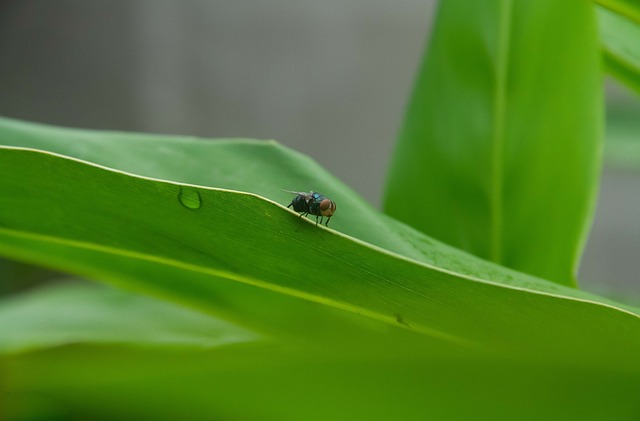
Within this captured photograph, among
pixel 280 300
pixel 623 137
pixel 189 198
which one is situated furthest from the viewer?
pixel 623 137

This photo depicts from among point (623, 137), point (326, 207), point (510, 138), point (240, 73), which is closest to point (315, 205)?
point (326, 207)

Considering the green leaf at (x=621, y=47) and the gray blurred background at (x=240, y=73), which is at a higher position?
the gray blurred background at (x=240, y=73)

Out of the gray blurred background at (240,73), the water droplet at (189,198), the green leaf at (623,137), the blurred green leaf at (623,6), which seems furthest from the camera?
the gray blurred background at (240,73)

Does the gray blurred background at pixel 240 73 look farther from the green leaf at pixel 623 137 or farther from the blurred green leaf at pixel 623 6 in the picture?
the blurred green leaf at pixel 623 6

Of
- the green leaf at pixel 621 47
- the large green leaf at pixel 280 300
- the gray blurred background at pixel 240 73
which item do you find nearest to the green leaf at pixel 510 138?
the green leaf at pixel 621 47

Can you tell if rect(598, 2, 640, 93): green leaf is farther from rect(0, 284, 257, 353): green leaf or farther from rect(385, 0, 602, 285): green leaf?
rect(0, 284, 257, 353): green leaf

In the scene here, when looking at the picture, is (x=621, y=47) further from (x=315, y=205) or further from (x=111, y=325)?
(x=111, y=325)
